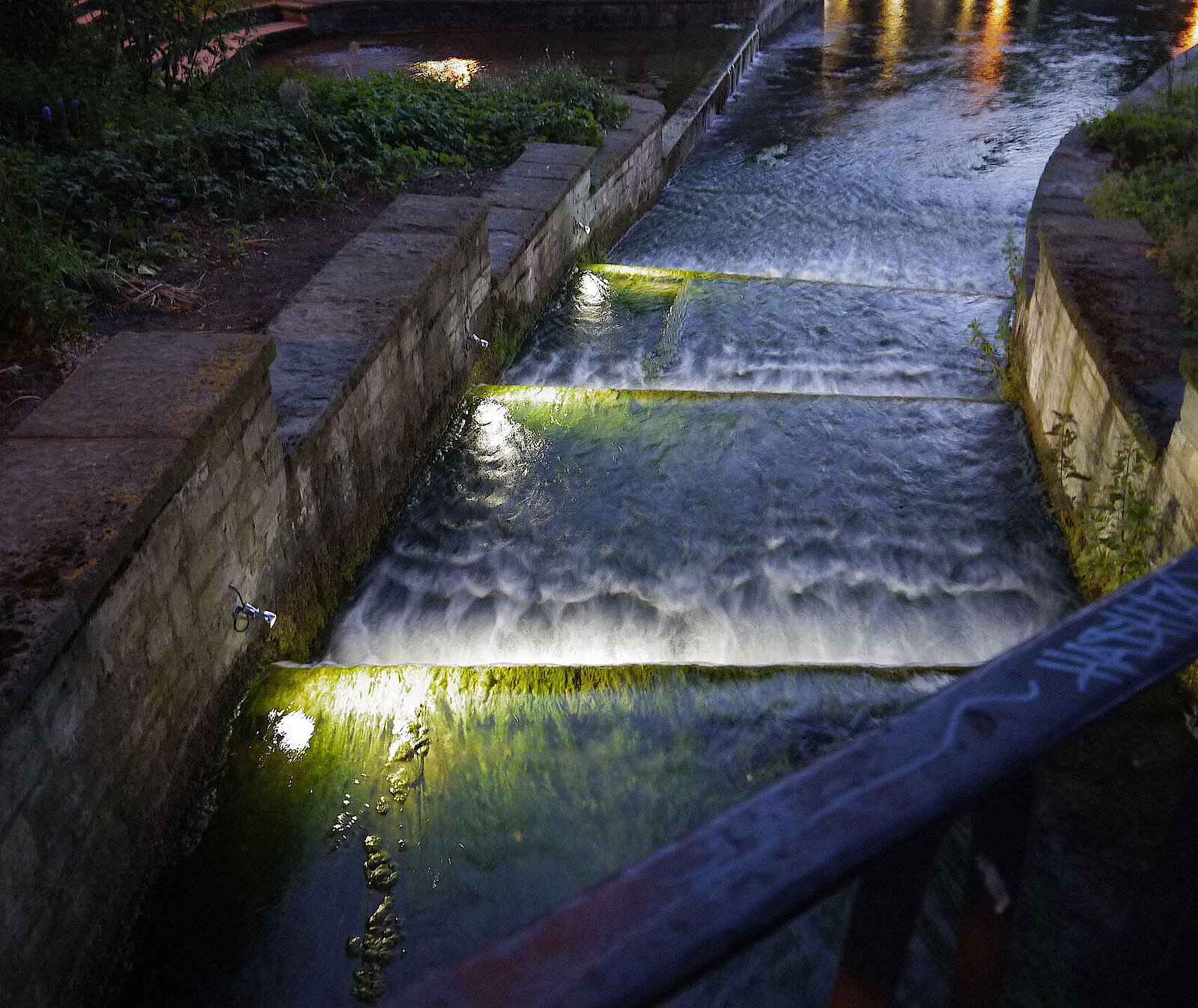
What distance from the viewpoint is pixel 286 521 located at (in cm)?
376

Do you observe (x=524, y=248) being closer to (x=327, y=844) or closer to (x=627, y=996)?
(x=327, y=844)

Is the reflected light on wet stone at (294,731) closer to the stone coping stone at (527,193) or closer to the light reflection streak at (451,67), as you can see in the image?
the stone coping stone at (527,193)

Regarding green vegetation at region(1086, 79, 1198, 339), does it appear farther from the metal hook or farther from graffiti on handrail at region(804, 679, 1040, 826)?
graffiti on handrail at region(804, 679, 1040, 826)

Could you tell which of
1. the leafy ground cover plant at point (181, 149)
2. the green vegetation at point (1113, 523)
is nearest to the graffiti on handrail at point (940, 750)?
the green vegetation at point (1113, 523)

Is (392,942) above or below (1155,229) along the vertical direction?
below

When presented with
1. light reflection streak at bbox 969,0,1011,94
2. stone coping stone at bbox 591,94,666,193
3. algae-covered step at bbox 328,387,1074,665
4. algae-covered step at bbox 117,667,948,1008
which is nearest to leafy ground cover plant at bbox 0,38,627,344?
stone coping stone at bbox 591,94,666,193

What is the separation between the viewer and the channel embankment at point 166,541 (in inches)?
93.9

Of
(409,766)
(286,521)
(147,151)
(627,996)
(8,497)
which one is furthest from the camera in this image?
(147,151)

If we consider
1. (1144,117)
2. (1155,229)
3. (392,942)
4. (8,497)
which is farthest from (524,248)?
(1144,117)

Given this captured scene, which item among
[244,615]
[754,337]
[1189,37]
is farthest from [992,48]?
[244,615]

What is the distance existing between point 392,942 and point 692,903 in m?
2.48

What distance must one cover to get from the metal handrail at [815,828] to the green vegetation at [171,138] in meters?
4.43

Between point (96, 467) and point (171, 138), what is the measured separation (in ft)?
13.5

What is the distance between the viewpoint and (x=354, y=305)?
4547mm
